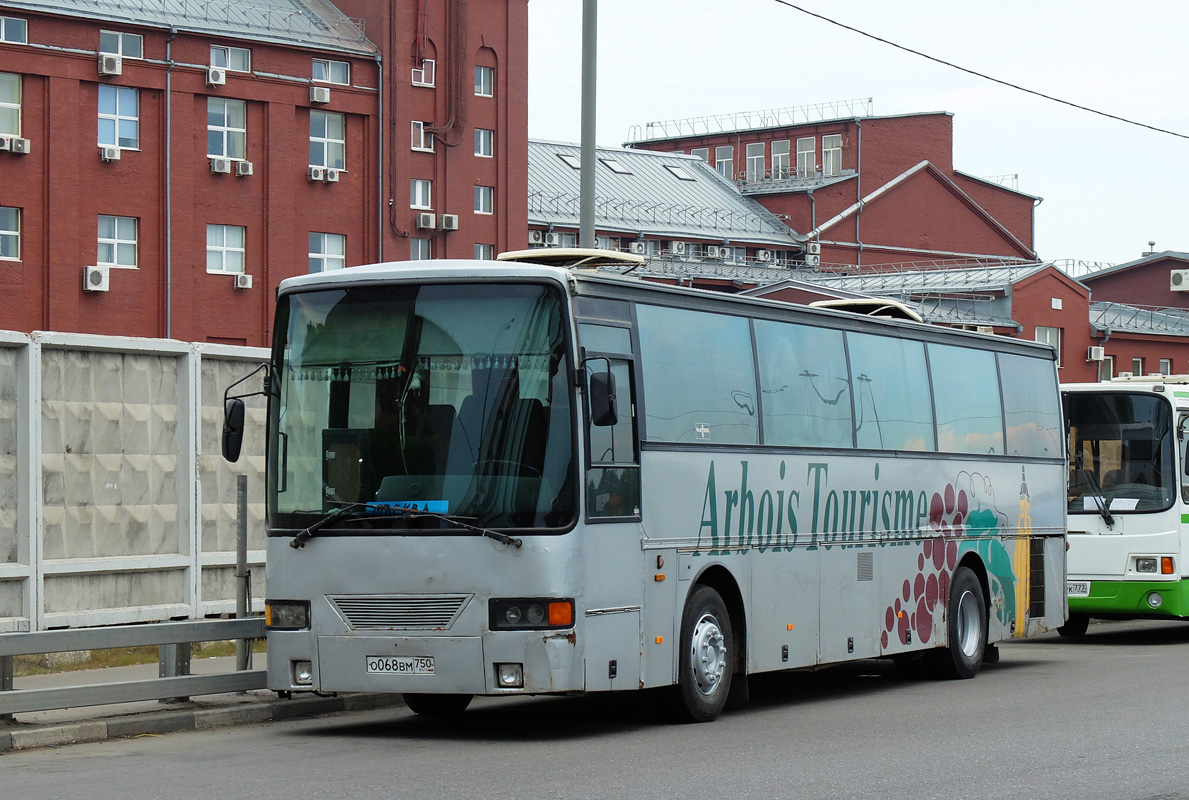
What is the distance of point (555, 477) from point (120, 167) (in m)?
42.2

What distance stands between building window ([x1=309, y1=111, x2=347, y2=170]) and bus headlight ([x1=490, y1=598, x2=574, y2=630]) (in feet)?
151

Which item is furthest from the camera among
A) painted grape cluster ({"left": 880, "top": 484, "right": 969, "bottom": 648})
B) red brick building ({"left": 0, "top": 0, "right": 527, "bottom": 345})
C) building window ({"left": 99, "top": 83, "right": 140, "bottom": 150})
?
building window ({"left": 99, "top": 83, "right": 140, "bottom": 150})

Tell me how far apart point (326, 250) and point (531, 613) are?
46.1 meters

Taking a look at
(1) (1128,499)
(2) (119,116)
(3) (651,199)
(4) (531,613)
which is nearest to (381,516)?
(4) (531,613)

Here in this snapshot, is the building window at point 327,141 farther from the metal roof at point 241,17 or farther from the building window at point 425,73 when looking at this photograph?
the building window at point 425,73

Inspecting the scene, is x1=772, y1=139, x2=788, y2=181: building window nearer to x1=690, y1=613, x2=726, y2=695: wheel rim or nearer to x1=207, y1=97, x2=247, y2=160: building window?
x1=207, y1=97, x2=247, y2=160: building window

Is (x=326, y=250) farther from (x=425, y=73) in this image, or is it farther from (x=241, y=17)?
(x=241, y=17)

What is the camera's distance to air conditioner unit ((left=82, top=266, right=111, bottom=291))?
163 feet

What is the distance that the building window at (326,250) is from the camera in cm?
5609

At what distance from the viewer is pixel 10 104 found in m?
49.3

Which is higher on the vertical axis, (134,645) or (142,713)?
(134,645)

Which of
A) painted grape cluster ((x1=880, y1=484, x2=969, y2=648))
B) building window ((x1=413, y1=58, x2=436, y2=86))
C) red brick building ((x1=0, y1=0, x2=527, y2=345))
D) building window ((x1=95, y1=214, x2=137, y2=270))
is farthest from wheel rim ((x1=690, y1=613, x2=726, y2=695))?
building window ((x1=413, y1=58, x2=436, y2=86))

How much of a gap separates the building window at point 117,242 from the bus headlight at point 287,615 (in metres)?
40.3

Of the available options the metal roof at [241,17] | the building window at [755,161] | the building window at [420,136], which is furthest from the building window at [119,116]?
the building window at [755,161]
